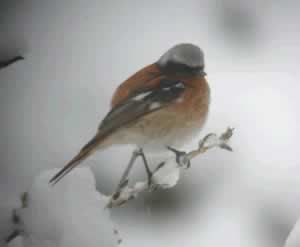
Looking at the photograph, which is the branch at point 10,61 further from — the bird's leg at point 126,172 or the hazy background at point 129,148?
the bird's leg at point 126,172

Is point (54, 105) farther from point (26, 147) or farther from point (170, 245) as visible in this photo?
point (170, 245)

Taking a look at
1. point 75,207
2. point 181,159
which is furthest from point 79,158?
point 181,159

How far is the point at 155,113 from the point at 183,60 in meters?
0.12

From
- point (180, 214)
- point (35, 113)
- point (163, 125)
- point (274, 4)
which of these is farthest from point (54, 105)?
point (274, 4)

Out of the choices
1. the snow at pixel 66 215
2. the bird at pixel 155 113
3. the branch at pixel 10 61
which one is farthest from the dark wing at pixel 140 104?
the branch at pixel 10 61

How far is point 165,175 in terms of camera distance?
41.3 inches

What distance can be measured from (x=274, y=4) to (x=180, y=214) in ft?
1.59

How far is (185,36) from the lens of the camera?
1078 mm

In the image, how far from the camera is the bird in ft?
3.38

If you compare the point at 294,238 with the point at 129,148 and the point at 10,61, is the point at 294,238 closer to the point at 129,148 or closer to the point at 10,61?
the point at 129,148

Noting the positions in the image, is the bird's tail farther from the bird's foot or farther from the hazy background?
the bird's foot

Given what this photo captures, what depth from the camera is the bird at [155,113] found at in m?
1.03

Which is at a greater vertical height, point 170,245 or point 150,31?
point 150,31

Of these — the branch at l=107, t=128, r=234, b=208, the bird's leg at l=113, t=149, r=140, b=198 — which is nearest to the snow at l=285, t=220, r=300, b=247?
the branch at l=107, t=128, r=234, b=208
